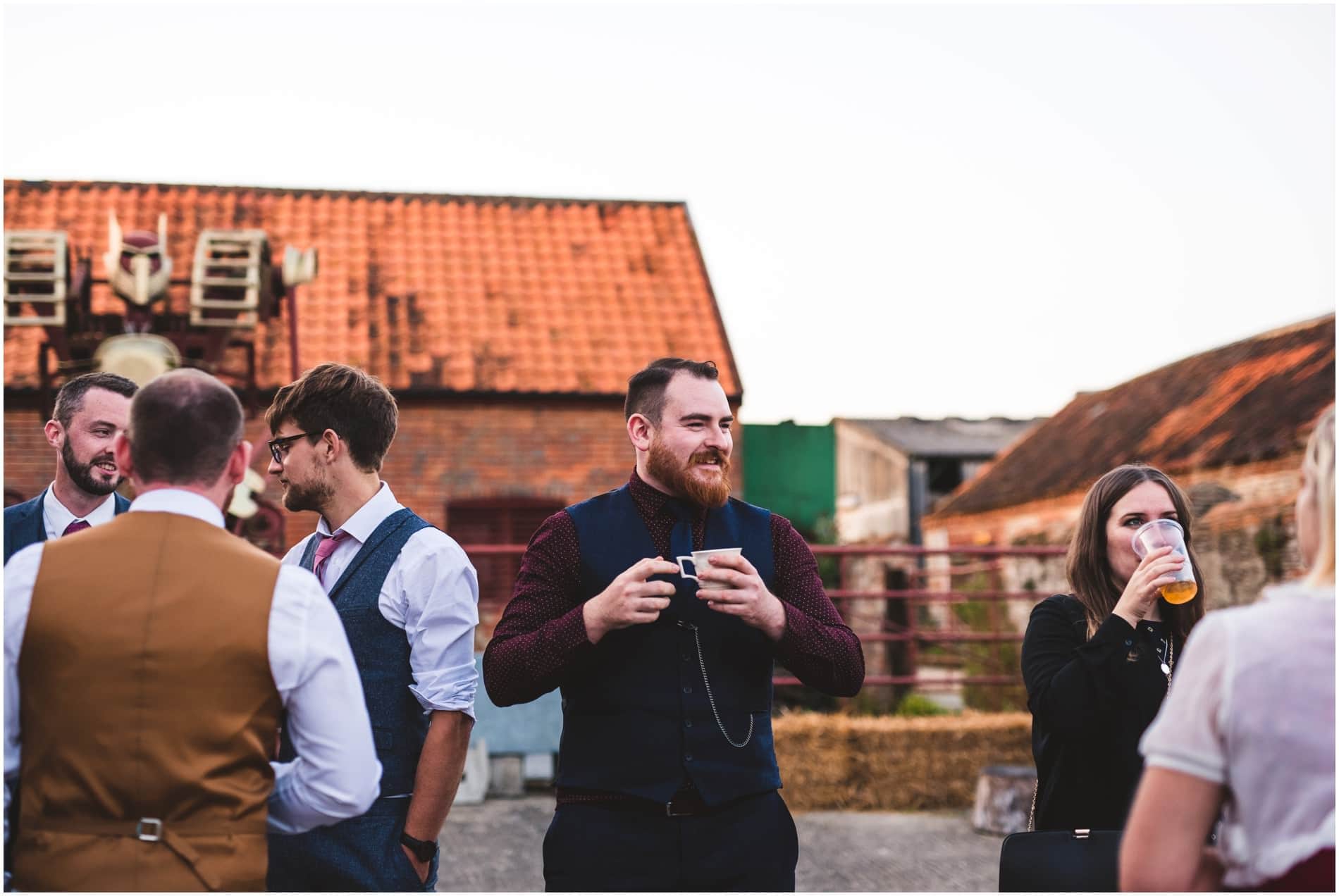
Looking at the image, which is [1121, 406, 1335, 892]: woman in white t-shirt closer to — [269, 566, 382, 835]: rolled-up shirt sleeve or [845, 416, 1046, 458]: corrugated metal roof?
[269, 566, 382, 835]: rolled-up shirt sleeve

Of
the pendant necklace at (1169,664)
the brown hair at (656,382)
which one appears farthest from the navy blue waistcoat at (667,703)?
the pendant necklace at (1169,664)

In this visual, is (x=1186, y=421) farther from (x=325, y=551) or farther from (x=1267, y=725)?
(x=1267, y=725)

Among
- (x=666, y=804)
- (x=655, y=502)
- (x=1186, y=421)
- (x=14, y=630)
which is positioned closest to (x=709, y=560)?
(x=655, y=502)

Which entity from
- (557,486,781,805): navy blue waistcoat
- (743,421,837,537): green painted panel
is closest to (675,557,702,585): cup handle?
(557,486,781,805): navy blue waistcoat

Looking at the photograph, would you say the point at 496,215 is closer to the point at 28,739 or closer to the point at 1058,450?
the point at 1058,450

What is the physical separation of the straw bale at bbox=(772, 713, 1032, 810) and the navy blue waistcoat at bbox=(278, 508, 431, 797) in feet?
19.5

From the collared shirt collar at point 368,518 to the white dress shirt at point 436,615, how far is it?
0.14 feet

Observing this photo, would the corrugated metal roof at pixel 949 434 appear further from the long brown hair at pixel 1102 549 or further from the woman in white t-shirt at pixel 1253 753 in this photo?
the woman in white t-shirt at pixel 1253 753

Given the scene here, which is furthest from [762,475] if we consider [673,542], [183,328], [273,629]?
[273,629]

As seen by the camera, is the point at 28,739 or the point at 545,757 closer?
the point at 28,739

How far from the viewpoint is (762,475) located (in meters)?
19.4

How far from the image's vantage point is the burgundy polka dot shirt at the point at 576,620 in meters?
2.92

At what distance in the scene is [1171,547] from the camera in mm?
3090

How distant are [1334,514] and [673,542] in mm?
1731
